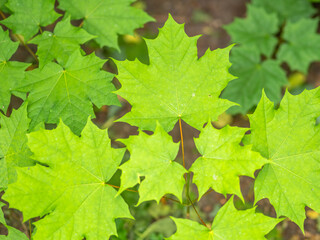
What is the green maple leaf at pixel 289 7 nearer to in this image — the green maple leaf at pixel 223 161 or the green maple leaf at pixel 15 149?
the green maple leaf at pixel 223 161

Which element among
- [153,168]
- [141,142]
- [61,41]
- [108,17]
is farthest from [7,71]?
[153,168]

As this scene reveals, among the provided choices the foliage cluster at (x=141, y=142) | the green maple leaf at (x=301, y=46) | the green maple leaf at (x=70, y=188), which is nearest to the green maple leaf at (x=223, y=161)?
the foliage cluster at (x=141, y=142)

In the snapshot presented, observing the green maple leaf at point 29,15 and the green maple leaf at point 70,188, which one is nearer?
the green maple leaf at point 70,188

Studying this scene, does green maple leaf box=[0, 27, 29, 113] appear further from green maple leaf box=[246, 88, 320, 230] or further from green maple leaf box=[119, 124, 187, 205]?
green maple leaf box=[246, 88, 320, 230]

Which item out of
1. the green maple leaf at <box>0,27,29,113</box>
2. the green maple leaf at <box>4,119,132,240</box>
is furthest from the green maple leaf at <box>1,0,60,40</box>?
the green maple leaf at <box>4,119,132,240</box>

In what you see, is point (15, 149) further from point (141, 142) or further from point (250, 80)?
point (250, 80)
